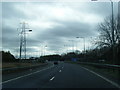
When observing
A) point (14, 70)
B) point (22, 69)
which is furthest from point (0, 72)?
point (22, 69)

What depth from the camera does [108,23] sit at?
70.5 meters

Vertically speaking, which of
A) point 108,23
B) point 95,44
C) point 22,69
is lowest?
point 22,69

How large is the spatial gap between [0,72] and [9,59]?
252ft

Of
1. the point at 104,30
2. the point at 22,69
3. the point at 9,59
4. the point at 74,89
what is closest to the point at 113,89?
the point at 74,89

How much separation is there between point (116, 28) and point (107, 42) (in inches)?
223

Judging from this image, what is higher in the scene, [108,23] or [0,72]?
[108,23]

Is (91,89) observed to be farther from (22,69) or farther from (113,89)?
(22,69)

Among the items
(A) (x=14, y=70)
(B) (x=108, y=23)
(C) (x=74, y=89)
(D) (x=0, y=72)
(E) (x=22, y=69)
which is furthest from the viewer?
(B) (x=108, y=23)

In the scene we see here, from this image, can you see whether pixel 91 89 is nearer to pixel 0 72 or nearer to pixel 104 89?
pixel 104 89

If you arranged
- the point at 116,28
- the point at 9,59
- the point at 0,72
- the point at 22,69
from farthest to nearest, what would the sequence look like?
the point at 9,59, the point at 116,28, the point at 22,69, the point at 0,72

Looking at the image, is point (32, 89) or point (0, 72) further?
point (0, 72)

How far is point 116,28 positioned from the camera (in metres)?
66.1

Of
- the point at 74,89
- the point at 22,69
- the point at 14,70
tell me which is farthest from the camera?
the point at 22,69

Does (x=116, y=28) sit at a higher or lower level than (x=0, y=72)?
higher
